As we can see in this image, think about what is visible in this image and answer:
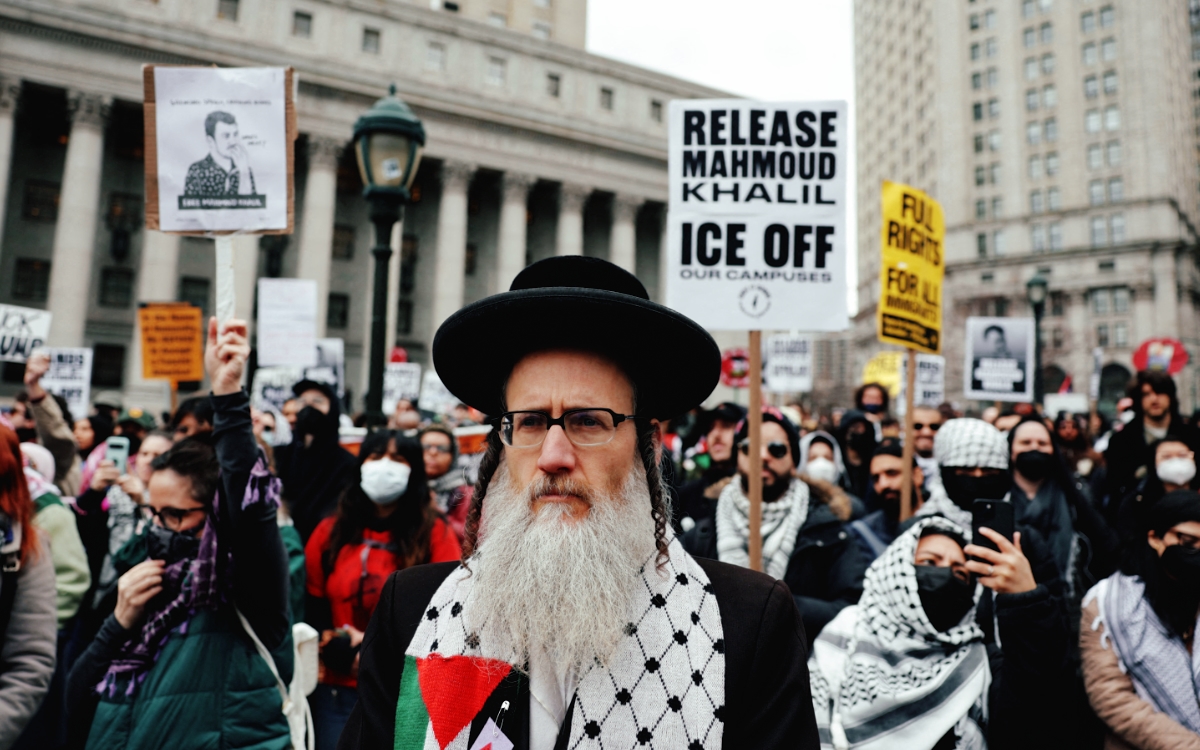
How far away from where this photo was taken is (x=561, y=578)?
5.34ft

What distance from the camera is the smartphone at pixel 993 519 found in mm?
2596

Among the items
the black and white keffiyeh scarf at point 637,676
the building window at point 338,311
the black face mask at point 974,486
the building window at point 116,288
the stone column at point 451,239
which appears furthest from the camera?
the building window at point 338,311

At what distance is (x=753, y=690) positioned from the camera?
1606 mm

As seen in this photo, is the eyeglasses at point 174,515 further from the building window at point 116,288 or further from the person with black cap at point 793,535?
the building window at point 116,288

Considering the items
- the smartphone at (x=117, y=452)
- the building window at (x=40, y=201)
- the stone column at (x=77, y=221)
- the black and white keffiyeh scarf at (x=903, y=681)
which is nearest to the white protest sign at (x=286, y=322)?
the smartphone at (x=117, y=452)

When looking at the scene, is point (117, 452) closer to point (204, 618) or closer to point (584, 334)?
Answer: point (204, 618)

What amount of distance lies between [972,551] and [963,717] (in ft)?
2.44

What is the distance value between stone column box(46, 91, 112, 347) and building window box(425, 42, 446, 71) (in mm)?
14589

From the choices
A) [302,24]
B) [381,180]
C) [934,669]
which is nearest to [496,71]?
[302,24]

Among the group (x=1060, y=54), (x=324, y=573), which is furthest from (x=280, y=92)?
(x=1060, y=54)

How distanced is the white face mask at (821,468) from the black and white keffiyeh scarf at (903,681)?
3.35 m

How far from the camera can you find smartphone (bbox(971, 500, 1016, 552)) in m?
2.60

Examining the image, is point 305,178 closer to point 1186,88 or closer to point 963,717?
point 963,717

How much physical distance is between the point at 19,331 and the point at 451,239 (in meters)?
29.4
